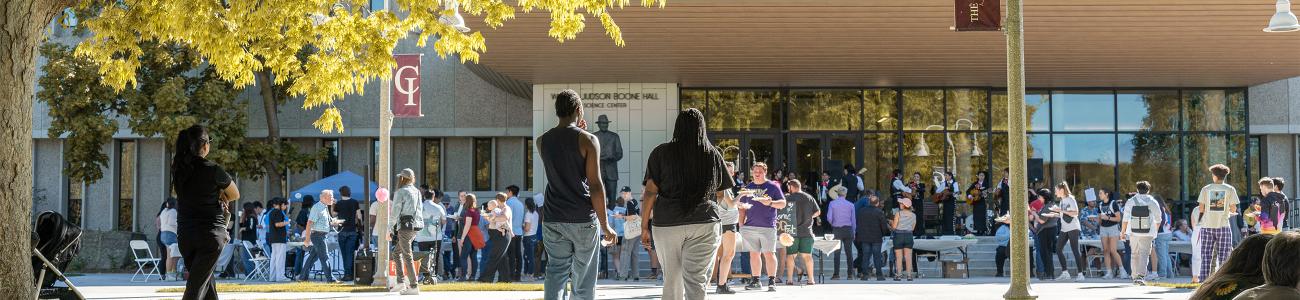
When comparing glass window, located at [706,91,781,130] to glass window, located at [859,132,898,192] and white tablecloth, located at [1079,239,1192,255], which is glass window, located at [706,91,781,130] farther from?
white tablecloth, located at [1079,239,1192,255]

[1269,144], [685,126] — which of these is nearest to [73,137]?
[685,126]

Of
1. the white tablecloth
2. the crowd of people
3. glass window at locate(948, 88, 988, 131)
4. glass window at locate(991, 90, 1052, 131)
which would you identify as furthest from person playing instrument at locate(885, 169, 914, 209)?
the white tablecloth

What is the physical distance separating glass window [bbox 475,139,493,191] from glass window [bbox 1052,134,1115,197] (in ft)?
42.1

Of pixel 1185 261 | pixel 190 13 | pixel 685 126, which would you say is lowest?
pixel 1185 261

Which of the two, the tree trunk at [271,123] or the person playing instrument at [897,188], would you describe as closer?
the person playing instrument at [897,188]

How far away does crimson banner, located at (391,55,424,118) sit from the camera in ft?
53.2

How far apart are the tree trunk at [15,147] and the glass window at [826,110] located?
20956 millimetres

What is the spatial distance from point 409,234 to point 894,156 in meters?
15.0

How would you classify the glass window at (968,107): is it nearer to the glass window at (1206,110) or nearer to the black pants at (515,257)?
the glass window at (1206,110)

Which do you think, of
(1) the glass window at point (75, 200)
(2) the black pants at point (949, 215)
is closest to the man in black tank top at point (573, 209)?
(2) the black pants at point (949, 215)

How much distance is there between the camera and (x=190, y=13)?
10.4 meters

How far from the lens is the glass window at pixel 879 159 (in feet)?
91.5

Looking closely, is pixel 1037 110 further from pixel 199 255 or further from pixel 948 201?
pixel 199 255

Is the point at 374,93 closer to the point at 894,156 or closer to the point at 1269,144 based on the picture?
the point at 894,156
